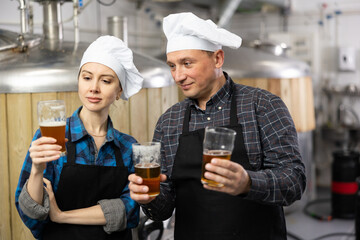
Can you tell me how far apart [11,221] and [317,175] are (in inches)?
194

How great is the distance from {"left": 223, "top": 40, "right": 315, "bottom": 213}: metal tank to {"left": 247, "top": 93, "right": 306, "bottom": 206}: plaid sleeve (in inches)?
103

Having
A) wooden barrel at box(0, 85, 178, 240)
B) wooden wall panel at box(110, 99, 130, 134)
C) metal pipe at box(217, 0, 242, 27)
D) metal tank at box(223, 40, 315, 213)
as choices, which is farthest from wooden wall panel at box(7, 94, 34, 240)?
metal pipe at box(217, 0, 242, 27)

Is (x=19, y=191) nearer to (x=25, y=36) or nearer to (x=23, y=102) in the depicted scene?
(x=23, y=102)

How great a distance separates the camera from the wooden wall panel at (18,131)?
7.72ft

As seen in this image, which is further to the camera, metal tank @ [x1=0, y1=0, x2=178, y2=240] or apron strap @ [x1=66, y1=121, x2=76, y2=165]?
metal tank @ [x1=0, y1=0, x2=178, y2=240]

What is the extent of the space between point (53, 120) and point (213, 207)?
73 centimetres

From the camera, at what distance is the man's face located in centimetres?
168

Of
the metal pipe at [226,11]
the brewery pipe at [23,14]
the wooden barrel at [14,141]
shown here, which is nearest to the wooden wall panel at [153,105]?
the wooden barrel at [14,141]

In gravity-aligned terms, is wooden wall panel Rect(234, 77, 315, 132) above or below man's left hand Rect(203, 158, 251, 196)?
above

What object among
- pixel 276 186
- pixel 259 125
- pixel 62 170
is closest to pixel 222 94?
pixel 259 125

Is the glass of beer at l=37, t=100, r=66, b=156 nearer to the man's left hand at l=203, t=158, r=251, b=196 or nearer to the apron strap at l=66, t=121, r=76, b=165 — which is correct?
the apron strap at l=66, t=121, r=76, b=165

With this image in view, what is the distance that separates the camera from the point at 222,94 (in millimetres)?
1798

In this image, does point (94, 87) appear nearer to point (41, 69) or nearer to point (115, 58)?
point (115, 58)

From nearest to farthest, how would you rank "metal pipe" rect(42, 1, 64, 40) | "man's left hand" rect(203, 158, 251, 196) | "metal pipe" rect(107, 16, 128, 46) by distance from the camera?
1. "man's left hand" rect(203, 158, 251, 196)
2. "metal pipe" rect(42, 1, 64, 40)
3. "metal pipe" rect(107, 16, 128, 46)
